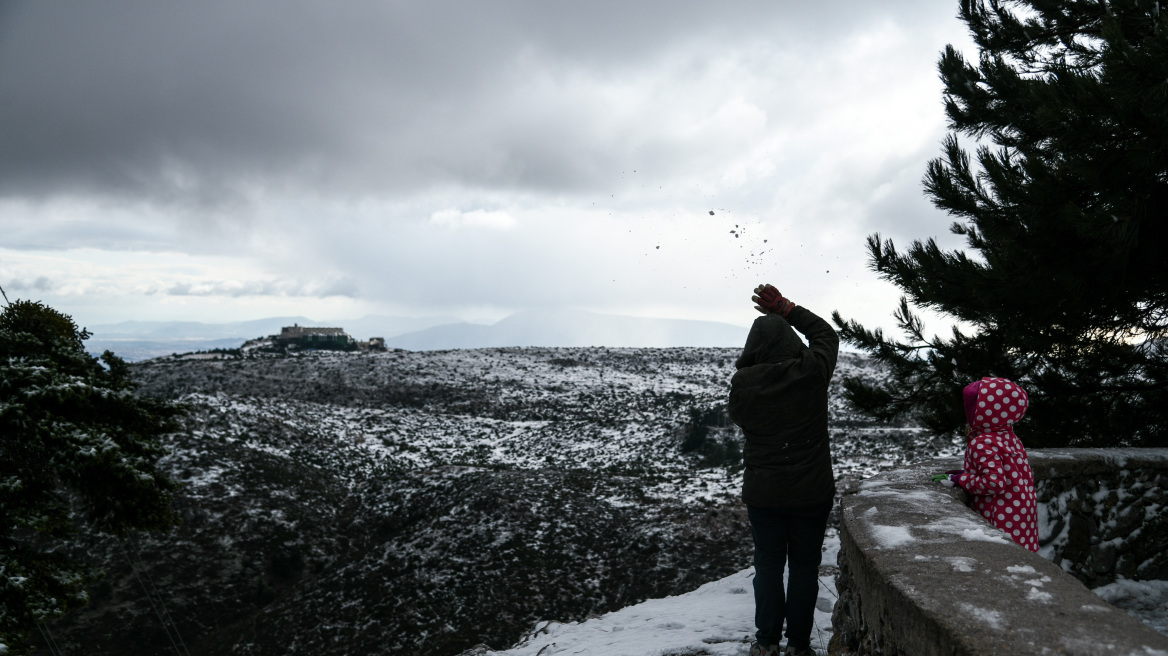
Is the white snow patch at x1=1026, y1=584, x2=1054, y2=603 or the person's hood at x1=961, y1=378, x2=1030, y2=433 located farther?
the person's hood at x1=961, y1=378, x2=1030, y2=433

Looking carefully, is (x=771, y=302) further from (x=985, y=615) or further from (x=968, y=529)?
(x=985, y=615)

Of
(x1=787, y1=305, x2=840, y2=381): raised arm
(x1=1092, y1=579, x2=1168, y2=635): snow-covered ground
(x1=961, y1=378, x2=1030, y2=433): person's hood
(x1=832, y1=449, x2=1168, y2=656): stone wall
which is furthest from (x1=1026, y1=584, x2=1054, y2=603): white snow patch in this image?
(x1=1092, y1=579, x2=1168, y2=635): snow-covered ground

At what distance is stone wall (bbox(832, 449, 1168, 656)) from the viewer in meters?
2.04

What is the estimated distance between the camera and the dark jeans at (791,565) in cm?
381

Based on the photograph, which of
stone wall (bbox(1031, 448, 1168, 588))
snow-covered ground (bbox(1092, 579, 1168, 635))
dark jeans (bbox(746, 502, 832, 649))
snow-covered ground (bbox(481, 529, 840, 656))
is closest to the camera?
dark jeans (bbox(746, 502, 832, 649))

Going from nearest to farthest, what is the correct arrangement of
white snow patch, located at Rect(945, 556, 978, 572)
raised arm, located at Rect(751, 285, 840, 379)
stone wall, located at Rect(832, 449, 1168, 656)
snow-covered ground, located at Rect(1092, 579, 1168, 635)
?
stone wall, located at Rect(832, 449, 1168, 656) < white snow patch, located at Rect(945, 556, 978, 572) < raised arm, located at Rect(751, 285, 840, 379) < snow-covered ground, located at Rect(1092, 579, 1168, 635)

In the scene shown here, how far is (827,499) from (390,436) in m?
21.8

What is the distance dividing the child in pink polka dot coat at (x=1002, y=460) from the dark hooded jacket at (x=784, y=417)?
0.94 metres

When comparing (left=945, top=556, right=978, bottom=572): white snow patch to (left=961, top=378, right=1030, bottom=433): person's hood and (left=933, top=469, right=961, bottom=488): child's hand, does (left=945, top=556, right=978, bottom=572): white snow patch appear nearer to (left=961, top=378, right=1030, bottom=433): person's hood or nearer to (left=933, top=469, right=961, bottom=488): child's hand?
(left=961, top=378, right=1030, bottom=433): person's hood

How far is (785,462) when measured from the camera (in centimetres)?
370


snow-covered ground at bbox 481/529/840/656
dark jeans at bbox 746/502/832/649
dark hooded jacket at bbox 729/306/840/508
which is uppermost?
dark hooded jacket at bbox 729/306/840/508

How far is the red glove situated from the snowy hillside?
7.84 metres

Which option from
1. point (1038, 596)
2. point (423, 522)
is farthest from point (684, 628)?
point (423, 522)

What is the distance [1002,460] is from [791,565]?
1.44 metres
